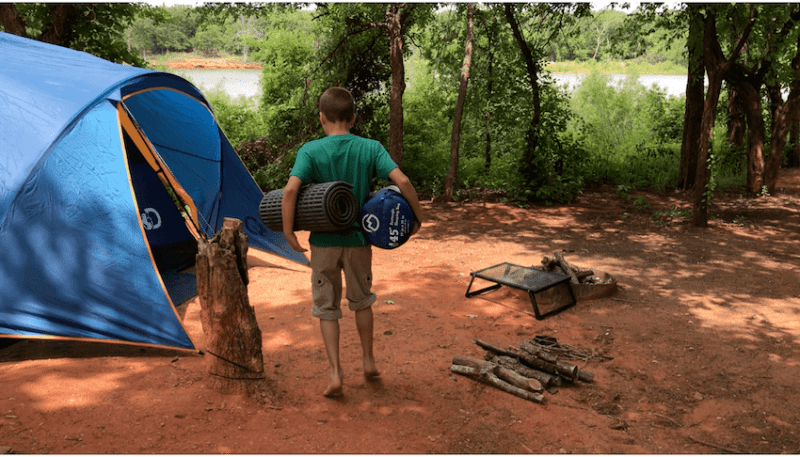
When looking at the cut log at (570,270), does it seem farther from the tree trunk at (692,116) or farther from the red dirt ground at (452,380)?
the tree trunk at (692,116)

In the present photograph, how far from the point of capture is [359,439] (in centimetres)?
305

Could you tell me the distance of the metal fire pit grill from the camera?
523 cm

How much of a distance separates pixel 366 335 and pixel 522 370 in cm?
116

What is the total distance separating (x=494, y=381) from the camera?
3.83 meters

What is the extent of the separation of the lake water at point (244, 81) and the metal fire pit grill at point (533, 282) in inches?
276

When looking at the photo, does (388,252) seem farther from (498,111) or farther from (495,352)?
(498,111)

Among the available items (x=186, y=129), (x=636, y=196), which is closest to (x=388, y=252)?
(x=186, y=129)

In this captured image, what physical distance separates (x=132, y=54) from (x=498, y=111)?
730 cm

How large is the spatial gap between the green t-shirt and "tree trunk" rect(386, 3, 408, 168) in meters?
6.84

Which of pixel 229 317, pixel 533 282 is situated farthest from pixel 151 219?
pixel 533 282

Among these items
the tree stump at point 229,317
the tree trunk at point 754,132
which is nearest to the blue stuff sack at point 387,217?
the tree stump at point 229,317

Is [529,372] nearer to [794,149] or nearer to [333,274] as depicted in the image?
[333,274]

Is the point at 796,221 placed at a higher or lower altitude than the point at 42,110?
lower

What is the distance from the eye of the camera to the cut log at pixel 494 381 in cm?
367
